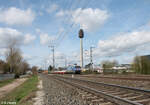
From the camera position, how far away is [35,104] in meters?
7.34

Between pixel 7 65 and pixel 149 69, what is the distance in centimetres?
5744

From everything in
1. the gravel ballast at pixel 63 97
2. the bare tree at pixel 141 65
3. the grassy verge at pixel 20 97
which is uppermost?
the bare tree at pixel 141 65

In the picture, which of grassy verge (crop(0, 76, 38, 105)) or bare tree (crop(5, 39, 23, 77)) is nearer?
grassy verge (crop(0, 76, 38, 105))

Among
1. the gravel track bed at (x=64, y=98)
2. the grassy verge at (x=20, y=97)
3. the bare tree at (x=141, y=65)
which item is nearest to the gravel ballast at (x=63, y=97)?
the gravel track bed at (x=64, y=98)

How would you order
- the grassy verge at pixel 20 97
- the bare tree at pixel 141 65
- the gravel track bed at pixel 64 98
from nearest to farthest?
the gravel track bed at pixel 64 98 → the grassy verge at pixel 20 97 → the bare tree at pixel 141 65

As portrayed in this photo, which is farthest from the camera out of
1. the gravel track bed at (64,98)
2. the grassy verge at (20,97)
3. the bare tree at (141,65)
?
the bare tree at (141,65)

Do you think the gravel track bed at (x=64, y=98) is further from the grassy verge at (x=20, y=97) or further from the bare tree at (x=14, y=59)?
the bare tree at (x=14, y=59)

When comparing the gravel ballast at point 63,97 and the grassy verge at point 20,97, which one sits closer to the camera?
the gravel ballast at point 63,97

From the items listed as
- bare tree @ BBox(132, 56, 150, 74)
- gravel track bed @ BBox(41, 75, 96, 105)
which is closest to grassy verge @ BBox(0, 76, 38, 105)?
gravel track bed @ BBox(41, 75, 96, 105)

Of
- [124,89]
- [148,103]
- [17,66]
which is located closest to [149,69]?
[124,89]

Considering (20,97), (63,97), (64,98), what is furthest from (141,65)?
(64,98)

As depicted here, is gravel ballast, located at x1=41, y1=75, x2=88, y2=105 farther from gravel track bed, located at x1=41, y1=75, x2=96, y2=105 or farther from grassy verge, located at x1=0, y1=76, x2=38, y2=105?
grassy verge, located at x1=0, y1=76, x2=38, y2=105

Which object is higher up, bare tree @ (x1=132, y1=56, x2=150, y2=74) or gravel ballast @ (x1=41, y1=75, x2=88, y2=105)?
bare tree @ (x1=132, y1=56, x2=150, y2=74)

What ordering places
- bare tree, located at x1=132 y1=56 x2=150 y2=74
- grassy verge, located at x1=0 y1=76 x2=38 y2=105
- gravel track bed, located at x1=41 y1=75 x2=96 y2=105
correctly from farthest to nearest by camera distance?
bare tree, located at x1=132 y1=56 x2=150 y2=74
grassy verge, located at x1=0 y1=76 x2=38 y2=105
gravel track bed, located at x1=41 y1=75 x2=96 y2=105
